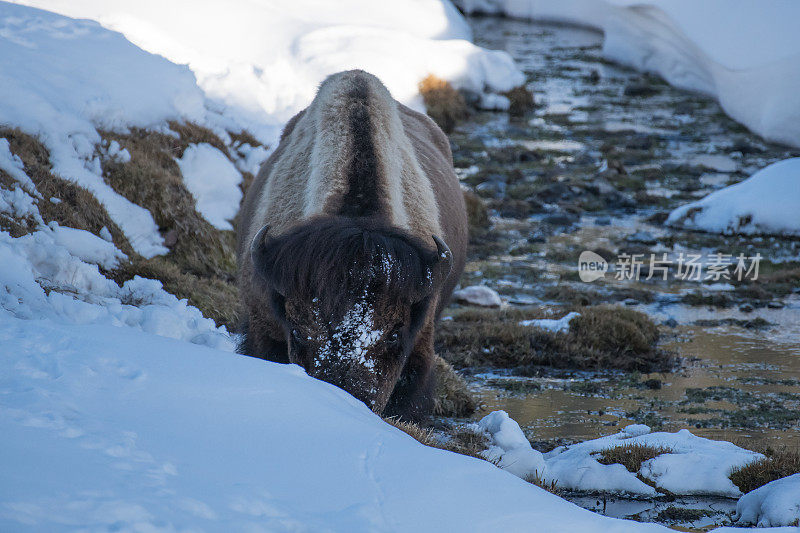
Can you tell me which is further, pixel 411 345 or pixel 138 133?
pixel 138 133

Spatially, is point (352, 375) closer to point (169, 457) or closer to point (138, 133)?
point (169, 457)

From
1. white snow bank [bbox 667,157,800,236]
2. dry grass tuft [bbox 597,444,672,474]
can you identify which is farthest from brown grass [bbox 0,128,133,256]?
white snow bank [bbox 667,157,800,236]

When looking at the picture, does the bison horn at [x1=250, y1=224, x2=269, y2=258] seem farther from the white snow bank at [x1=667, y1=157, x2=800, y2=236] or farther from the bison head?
the white snow bank at [x1=667, y1=157, x2=800, y2=236]

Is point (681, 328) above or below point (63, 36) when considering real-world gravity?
below

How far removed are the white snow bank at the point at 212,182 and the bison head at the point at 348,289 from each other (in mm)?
4629

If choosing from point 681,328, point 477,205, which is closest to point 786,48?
point 477,205

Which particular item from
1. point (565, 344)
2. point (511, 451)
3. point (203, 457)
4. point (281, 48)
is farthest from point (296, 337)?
point (281, 48)

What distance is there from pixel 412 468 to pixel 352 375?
1307mm

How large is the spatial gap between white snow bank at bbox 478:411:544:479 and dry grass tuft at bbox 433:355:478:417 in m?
0.85

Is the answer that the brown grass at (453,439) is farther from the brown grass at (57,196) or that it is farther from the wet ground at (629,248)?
the brown grass at (57,196)

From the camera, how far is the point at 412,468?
3.12 meters

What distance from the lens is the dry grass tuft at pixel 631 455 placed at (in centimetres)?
485

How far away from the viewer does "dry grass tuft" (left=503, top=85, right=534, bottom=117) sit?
2245cm

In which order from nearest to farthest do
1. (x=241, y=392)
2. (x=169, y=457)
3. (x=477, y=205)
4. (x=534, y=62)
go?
(x=169, y=457)
(x=241, y=392)
(x=477, y=205)
(x=534, y=62)
